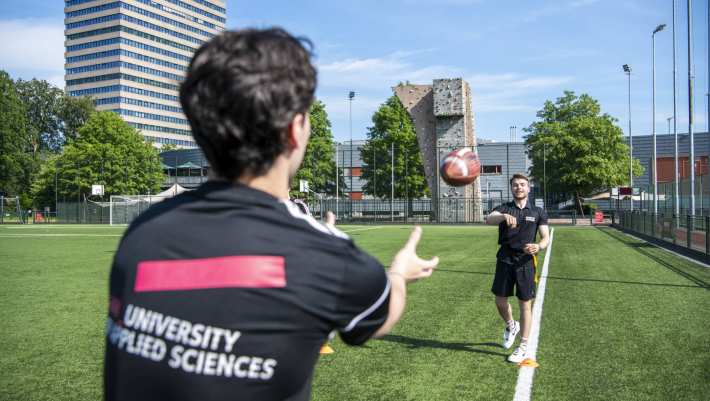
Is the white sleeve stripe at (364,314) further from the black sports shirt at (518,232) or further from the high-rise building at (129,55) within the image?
the high-rise building at (129,55)

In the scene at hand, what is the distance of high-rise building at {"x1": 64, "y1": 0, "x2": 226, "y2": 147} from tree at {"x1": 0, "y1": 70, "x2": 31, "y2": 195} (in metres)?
50.2

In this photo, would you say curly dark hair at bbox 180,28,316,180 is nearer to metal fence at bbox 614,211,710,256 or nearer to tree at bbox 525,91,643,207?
metal fence at bbox 614,211,710,256

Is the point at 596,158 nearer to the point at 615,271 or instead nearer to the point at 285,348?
the point at 615,271

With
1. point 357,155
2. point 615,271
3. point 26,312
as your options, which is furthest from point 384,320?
point 357,155

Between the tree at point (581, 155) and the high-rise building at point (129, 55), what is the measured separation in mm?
88324

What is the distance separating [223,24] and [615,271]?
165646 millimetres

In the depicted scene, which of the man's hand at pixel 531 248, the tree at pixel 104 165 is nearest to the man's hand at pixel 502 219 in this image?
the man's hand at pixel 531 248

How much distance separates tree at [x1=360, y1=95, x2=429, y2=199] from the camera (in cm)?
6166

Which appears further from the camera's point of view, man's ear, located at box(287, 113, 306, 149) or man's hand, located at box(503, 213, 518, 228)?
man's hand, located at box(503, 213, 518, 228)

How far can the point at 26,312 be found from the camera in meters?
9.76

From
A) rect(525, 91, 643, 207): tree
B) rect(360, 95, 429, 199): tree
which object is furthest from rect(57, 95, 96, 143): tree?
rect(525, 91, 643, 207): tree

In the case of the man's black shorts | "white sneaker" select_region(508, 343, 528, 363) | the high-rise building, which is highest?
the high-rise building

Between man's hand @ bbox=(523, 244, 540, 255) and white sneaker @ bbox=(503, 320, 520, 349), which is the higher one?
man's hand @ bbox=(523, 244, 540, 255)

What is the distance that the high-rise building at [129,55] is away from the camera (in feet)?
427
